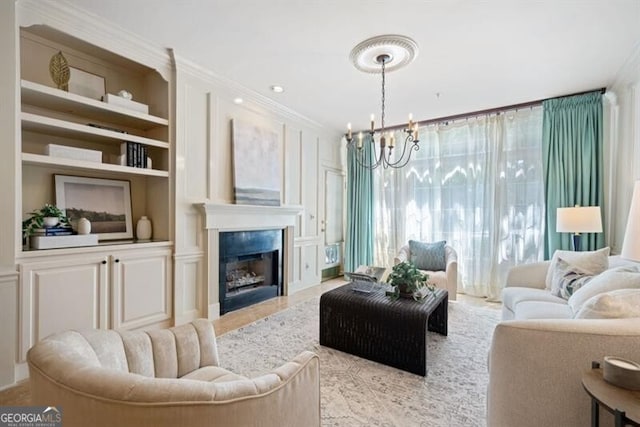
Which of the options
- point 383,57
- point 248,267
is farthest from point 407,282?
point 248,267

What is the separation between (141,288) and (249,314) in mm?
1231

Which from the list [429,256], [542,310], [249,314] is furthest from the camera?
[429,256]

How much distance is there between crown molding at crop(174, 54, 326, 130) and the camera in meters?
3.00

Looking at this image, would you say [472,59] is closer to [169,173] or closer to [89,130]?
[169,173]

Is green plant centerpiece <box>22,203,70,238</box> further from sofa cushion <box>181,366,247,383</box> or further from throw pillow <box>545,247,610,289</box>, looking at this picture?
throw pillow <box>545,247,610,289</box>

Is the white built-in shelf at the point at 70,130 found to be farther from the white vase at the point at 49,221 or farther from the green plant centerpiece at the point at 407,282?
the green plant centerpiece at the point at 407,282

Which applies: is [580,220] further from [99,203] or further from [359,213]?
[99,203]

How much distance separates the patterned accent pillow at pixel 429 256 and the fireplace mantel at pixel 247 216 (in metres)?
1.84

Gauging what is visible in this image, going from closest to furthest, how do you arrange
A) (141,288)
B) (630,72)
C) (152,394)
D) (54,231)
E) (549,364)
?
(152,394)
(549,364)
(54,231)
(141,288)
(630,72)

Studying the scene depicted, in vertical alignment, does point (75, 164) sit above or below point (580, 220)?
above

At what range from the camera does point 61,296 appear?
2225mm

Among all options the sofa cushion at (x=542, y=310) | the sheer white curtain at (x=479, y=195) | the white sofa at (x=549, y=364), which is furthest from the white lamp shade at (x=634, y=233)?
the sheer white curtain at (x=479, y=195)

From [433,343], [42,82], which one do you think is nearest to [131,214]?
[42,82]

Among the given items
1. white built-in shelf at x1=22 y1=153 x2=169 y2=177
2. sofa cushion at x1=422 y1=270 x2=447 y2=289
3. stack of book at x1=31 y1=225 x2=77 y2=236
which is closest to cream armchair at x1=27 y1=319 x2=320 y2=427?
stack of book at x1=31 y1=225 x2=77 y2=236
